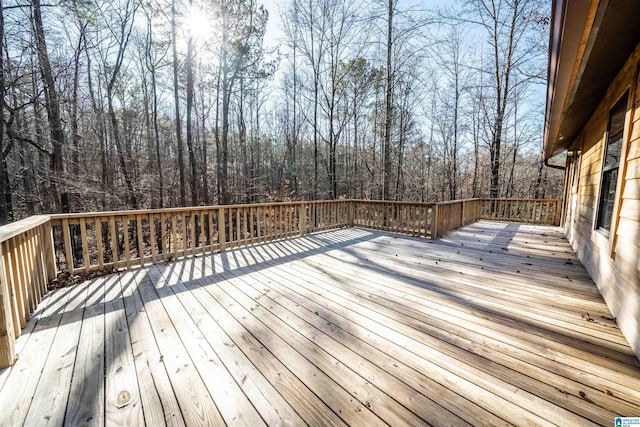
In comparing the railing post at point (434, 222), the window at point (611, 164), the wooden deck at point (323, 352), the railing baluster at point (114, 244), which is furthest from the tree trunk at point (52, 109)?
the window at point (611, 164)

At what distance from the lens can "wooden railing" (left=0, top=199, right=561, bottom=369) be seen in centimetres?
204

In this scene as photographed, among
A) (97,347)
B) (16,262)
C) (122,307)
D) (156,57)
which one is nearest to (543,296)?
(97,347)

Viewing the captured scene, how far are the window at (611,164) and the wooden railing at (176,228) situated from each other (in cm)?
260

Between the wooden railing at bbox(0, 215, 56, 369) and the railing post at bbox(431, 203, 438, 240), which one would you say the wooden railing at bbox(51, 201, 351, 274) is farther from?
the railing post at bbox(431, 203, 438, 240)

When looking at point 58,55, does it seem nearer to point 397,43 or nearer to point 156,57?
point 156,57

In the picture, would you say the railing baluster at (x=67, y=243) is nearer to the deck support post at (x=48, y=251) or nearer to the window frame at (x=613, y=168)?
the deck support post at (x=48, y=251)

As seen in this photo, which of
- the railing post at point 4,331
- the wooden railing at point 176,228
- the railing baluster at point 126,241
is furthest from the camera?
the railing baluster at point 126,241

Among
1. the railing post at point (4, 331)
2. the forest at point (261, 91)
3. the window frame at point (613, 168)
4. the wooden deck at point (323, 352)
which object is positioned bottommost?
the wooden deck at point (323, 352)

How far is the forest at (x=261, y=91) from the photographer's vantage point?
714 centimetres

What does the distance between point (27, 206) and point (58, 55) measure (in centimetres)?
469

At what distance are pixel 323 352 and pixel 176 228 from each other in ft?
17.6

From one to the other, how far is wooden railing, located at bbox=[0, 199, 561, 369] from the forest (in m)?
2.43

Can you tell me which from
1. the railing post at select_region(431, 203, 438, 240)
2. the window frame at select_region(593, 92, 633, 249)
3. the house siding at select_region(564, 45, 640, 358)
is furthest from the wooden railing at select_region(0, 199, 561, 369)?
the house siding at select_region(564, 45, 640, 358)

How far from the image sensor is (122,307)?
2.46 m
